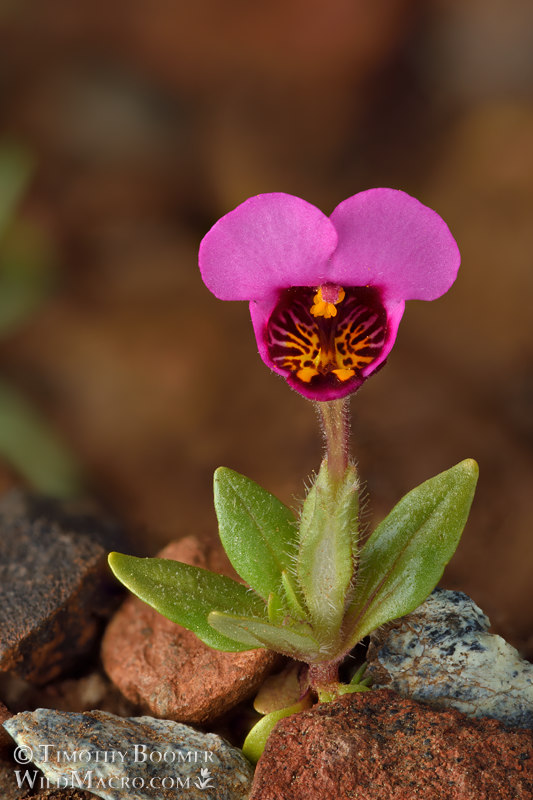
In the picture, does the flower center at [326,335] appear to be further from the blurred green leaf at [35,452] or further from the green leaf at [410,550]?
the blurred green leaf at [35,452]

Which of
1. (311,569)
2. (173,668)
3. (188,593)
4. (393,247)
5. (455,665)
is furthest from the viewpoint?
(173,668)

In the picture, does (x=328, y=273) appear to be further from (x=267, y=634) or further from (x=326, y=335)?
(x=267, y=634)

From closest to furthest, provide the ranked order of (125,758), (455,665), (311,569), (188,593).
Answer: (125,758) → (311,569) → (455,665) → (188,593)

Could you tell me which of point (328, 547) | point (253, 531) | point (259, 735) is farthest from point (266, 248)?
point (259, 735)

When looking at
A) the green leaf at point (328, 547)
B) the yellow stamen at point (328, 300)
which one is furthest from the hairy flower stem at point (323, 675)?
the yellow stamen at point (328, 300)

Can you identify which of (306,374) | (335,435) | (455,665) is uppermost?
(306,374)

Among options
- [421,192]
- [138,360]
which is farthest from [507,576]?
[421,192]

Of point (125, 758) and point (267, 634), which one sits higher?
point (267, 634)
